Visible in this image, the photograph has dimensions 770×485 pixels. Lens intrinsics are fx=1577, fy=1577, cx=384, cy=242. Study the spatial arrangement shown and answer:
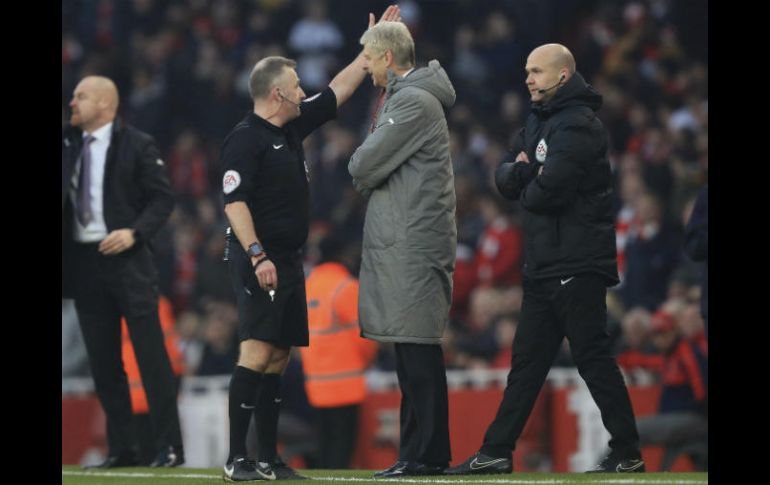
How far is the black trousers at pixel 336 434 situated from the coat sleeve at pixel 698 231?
3.67m

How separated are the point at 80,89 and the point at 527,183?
9.13ft

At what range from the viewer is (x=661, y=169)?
14305mm

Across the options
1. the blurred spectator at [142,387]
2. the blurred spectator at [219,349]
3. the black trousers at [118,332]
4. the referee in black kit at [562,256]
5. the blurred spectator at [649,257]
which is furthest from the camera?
the blurred spectator at [219,349]

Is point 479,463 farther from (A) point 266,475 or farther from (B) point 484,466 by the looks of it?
(A) point 266,475

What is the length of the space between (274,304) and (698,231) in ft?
8.58

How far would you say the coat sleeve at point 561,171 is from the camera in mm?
6836

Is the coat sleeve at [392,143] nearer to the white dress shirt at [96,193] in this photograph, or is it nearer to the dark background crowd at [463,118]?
the white dress shirt at [96,193]

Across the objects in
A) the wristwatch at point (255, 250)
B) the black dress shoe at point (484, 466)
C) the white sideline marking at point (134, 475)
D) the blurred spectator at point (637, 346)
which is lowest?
the white sideline marking at point (134, 475)

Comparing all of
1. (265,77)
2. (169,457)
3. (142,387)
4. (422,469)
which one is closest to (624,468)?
(422,469)

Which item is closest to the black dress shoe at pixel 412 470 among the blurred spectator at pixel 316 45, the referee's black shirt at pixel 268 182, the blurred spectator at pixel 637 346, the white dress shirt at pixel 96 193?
the referee's black shirt at pixel 268 182


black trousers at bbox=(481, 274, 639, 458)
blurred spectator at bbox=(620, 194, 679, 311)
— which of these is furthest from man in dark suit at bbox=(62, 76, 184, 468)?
blurred spectator at bbox=(620, 194, 679, 311)

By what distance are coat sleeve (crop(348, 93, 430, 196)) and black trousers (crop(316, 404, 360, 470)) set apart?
467 centimetres
